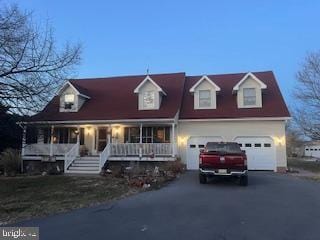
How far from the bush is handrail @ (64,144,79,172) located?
152 inches

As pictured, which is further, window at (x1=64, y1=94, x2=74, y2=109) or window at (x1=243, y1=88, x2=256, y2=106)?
window at (x1=64, y1=94, x2=74, y2=109)

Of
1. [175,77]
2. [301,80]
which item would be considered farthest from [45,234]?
[301,80]

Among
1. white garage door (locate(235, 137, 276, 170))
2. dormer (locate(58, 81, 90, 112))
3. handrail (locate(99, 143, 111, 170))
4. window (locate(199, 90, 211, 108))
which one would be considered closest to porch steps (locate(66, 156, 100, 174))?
handrail (locate(99, 143, 111, 170))

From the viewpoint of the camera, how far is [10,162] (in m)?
27.1

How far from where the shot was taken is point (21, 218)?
1070 cm

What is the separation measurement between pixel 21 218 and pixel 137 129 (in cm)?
1845

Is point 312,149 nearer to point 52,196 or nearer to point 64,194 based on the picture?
point 64,194

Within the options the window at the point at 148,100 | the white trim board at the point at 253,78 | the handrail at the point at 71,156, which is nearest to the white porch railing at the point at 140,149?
Answer: the handrail at the point at 71,156

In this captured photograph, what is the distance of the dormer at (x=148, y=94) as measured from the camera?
28.8 metres

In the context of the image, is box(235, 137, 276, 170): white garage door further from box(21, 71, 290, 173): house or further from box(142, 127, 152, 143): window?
box(142, 127, 152, 143): window

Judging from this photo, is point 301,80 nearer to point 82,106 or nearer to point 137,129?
point 137,129

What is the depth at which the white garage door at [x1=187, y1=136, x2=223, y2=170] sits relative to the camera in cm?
2742

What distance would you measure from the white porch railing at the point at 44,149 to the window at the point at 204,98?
9.94 m

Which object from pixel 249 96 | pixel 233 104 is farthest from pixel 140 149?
pixel 249 96
